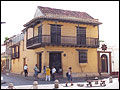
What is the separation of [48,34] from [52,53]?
2.04 m

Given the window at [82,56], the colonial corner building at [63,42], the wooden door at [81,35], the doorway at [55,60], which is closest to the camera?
the colonial corner building at [63,42]

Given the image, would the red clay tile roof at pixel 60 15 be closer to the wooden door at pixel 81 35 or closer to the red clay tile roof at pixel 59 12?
the red clay tile roof at pixel 59 12

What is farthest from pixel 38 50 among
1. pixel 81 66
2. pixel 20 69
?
pixel 20 69

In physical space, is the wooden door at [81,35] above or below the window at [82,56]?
above

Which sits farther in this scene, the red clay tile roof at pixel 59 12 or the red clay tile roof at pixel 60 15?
the red clay tile roof at pixel 59 12

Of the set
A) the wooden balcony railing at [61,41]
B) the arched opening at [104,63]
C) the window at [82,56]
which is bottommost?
the arched opening at [104,63]

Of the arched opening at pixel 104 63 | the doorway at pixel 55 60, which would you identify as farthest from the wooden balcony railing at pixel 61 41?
the arched opening at pixel 104 63

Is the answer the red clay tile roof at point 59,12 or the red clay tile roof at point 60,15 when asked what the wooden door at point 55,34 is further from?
the red clay tile roof at point 59,12

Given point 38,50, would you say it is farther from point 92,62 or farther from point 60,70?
point 92,62

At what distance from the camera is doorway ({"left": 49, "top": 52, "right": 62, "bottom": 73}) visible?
69.1 feet

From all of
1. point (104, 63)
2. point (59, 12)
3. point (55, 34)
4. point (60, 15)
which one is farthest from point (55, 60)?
point (104, 63)

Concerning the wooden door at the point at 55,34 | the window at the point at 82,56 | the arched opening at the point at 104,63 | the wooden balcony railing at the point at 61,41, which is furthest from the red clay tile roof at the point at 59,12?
the arched opening at the point at 104,63

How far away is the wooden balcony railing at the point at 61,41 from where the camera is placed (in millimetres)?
20319

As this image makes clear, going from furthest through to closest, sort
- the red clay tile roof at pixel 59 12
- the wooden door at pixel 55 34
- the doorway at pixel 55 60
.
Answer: the red clay tile roof at pixel 59 12 → the doorway at pixel 55 60 → the wooden door at pixel 55 34
